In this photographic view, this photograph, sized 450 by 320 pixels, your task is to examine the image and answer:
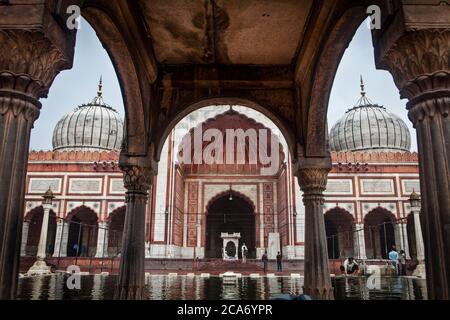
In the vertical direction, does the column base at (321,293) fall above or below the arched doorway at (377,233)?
below

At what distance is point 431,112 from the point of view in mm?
2660

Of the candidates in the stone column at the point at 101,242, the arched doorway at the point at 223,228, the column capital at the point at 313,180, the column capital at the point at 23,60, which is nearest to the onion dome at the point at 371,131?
the arched doorway at the point at 223,228

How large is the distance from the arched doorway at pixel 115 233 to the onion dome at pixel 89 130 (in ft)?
17.3

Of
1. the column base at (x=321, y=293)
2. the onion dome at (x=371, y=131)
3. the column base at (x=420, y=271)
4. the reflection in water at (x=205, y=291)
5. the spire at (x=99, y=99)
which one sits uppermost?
the spire at (x=99, y=99)

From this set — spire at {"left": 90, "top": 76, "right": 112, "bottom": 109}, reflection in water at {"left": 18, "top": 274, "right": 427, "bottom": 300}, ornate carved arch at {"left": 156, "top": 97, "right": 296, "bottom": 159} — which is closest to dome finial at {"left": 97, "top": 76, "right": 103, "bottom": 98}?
spire at {"left": 90, "top": 76, "right": 112, "bottom": 109}

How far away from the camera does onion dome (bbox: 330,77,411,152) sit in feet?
83.5

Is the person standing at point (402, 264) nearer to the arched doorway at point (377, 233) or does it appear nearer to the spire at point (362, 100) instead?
the arched doorway at point (377, 233)

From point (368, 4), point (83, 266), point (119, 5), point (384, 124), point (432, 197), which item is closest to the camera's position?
point (432, 197)

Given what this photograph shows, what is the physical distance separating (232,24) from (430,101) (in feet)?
10.8

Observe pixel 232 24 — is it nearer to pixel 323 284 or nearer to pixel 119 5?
pixel 119 5

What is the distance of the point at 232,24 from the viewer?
17.6ft

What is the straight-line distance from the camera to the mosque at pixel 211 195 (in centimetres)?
1962

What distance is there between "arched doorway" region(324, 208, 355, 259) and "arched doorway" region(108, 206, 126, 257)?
36.1 feet

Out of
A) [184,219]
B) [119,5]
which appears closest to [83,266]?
[184,219]
